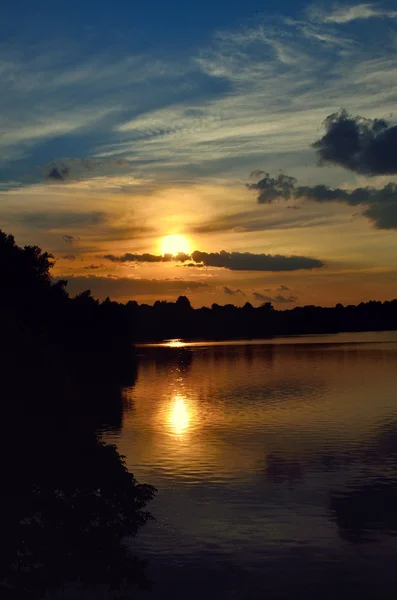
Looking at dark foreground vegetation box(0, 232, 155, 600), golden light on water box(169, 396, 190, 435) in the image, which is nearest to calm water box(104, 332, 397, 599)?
golden light on water box(169, 396, 190, 435)

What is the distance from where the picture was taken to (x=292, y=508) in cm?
Result: 3058

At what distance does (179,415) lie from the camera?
6228 cm

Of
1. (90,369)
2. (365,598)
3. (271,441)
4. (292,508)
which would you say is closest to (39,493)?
(365,598)

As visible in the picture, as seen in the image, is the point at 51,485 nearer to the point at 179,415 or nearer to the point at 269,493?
the point at 269,493

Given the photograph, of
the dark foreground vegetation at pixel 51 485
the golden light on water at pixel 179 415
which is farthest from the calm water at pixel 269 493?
the dark foreground vegetation at pixel 51 485

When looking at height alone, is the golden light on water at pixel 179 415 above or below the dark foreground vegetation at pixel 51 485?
below

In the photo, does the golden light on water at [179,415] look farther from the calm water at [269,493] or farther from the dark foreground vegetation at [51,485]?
the dark foreground vegetation at [51,485]

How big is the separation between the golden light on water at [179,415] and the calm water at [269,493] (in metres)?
0.16

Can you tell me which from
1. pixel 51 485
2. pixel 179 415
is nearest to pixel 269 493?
pixel 51 485

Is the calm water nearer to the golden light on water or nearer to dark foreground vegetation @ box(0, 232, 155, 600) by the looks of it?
the golden light on water

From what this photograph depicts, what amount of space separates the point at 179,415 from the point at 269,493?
2964cm

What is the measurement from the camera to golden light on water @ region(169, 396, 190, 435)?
54.5 meters

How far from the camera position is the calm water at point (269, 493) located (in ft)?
77.4

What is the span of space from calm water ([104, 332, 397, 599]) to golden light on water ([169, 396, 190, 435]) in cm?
16
